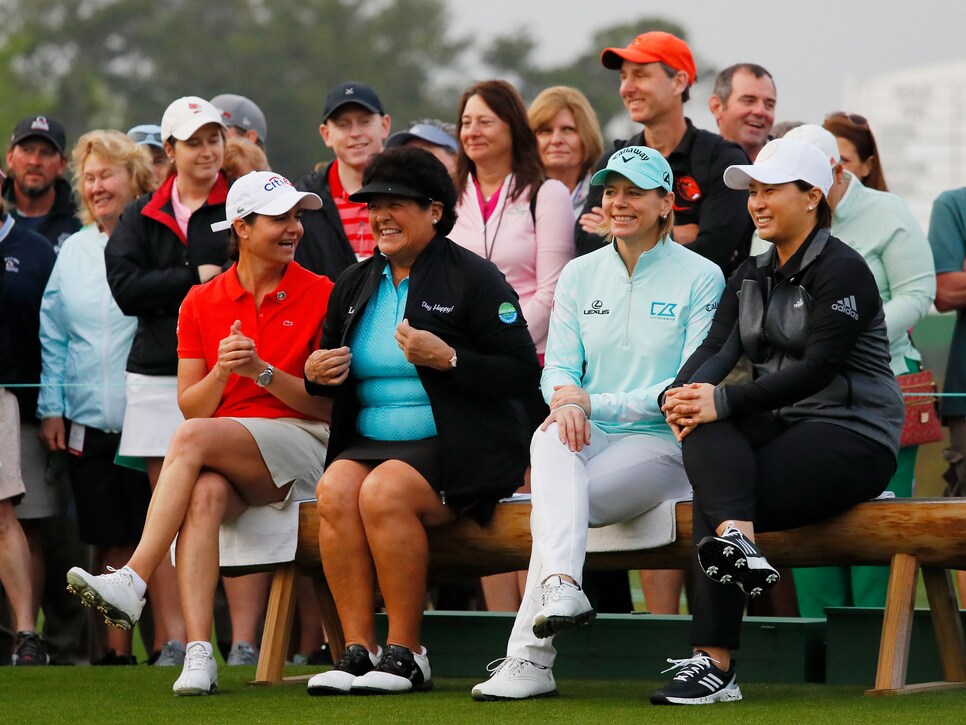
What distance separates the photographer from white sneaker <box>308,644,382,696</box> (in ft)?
16.2

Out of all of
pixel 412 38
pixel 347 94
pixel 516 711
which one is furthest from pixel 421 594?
pixel 412 38

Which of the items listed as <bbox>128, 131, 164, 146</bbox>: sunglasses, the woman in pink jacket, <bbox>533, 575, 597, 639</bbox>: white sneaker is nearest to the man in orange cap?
the woman in pink jacket

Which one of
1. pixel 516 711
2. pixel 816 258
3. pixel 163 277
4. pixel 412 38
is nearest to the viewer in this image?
pixel 516 711

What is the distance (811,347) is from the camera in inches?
185

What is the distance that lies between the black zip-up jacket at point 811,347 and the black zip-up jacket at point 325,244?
1835 mm

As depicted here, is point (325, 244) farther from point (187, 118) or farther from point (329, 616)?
point (329, 616)

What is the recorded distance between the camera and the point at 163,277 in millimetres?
6312

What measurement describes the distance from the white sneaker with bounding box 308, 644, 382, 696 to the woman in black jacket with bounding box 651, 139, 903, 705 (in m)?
0.95

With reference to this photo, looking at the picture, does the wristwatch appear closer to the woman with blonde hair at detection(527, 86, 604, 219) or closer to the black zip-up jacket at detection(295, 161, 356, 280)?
the black zip-up jacket at detection(295, 161, 356, 280)

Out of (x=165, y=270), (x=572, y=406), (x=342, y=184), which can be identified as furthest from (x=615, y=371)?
(x=165, y=270)

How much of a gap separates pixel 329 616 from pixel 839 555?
1.74 metres

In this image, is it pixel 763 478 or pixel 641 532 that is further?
pixel 641 532

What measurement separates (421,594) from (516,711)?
2.21 feet

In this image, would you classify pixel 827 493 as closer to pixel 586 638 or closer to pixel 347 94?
pixel 586 638
